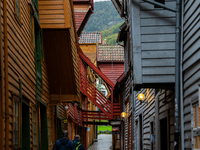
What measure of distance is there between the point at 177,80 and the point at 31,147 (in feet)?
14.7

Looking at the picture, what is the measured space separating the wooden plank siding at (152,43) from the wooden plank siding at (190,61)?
56 centimetres

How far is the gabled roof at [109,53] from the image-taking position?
3409 centimetres

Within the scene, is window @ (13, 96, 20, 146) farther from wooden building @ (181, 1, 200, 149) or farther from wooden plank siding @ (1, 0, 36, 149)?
wooden building @ (181, 1, 200, 149)

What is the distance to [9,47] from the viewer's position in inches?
296

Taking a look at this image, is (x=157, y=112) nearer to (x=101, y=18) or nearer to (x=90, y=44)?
(x=90, y=44)

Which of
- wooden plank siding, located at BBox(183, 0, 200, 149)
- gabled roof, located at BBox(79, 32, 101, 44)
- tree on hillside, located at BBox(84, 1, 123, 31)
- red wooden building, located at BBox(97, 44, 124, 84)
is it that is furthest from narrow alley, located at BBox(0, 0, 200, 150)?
tree on hillside, located at BBox(84, 1, 123, 31)

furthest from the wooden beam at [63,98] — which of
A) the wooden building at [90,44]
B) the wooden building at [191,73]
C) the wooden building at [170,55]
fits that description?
the wooden building at [90,44]

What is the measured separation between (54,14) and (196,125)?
6.41 metres

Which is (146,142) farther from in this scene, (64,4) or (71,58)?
(64,4)

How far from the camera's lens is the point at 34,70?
10.8m

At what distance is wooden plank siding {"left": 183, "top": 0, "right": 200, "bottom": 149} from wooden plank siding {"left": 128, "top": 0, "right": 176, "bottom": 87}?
1.83 feet

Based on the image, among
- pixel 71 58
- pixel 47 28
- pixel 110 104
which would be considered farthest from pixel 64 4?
pixel 110 104

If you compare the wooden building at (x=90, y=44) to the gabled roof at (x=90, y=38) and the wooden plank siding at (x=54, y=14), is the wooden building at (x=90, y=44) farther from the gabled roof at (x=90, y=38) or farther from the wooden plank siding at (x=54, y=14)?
the wooden plank siding at (x=54, y=14)

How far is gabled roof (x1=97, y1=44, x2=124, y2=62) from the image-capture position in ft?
112
